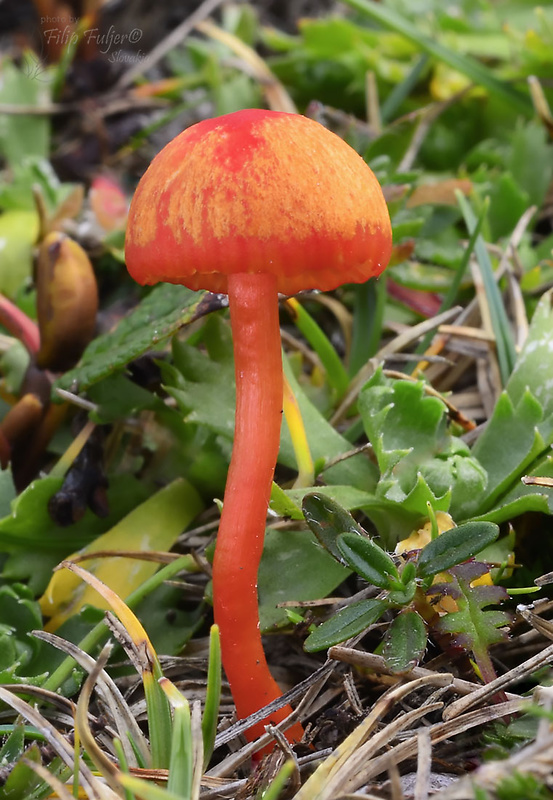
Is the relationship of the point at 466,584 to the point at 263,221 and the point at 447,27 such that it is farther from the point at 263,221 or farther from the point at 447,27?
the point at 447,27

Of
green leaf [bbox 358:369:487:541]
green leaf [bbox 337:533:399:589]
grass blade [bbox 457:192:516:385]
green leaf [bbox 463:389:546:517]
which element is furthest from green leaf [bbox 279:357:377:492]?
grass blade [bbox 457:192:516:385]

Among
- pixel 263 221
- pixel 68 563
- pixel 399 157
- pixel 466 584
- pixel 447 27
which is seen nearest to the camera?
pixel 263 221

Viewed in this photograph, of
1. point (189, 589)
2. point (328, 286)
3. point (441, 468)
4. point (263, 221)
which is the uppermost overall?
point (263, 221)

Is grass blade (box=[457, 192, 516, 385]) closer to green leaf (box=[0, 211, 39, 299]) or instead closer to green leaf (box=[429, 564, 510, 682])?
green leaf (box=[429, 564, 510, 682])

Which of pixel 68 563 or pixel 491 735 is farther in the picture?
pixel 68 563

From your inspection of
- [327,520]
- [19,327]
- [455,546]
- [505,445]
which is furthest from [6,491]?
[505,445]

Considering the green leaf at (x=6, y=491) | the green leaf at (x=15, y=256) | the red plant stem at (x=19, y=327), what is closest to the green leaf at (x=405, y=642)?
the green leaf at (x=6, y=491)

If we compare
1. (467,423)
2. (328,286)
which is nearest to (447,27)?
(467,423)

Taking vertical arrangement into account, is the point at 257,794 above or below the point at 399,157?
below

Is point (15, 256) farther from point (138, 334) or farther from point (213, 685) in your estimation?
point (213, 685)
